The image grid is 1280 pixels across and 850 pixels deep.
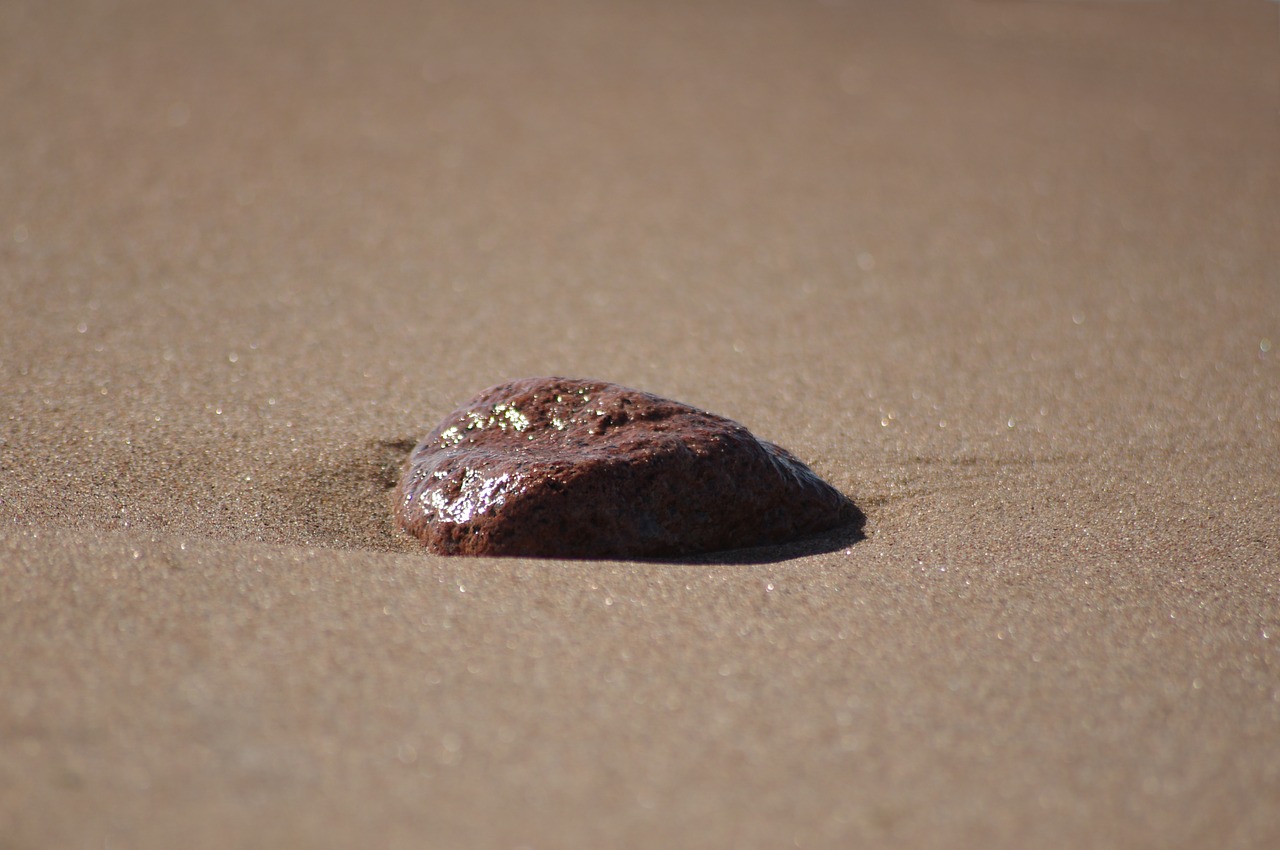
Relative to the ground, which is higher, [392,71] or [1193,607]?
[392,71]

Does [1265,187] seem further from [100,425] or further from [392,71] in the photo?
[100,425]

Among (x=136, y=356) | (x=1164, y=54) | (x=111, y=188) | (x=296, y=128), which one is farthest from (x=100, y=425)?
(x=1164, y=54)

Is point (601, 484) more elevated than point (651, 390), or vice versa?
point (601, 484)

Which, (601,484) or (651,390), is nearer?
(601,484)

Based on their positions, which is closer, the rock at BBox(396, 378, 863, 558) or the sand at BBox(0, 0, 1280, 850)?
the sand at BBox(0, 0, 1280, 850)
